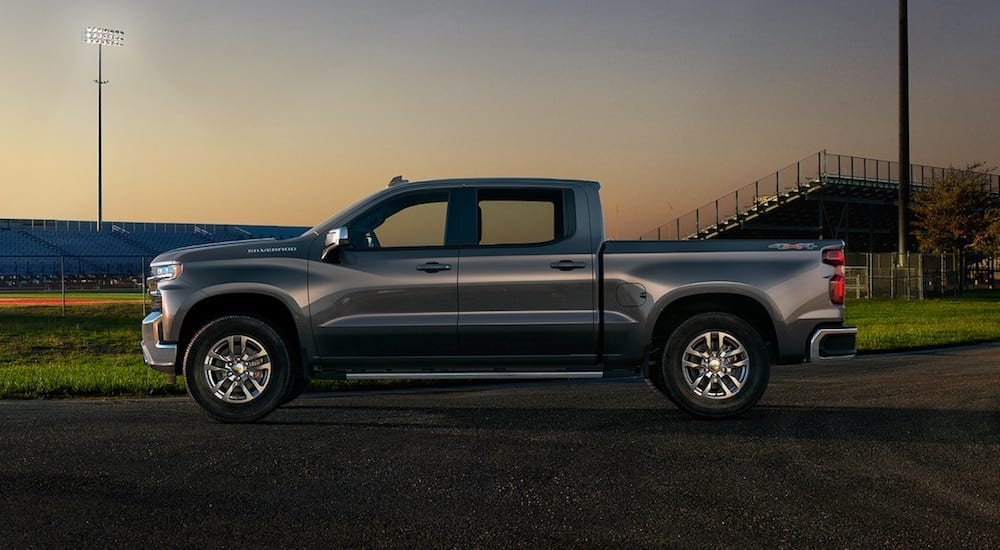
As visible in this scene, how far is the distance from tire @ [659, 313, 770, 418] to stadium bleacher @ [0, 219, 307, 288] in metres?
55.7

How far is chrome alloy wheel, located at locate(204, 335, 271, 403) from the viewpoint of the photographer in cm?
824

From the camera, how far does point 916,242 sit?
55562mm

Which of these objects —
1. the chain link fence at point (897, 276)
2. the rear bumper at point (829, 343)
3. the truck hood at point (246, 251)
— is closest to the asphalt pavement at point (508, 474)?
the rear bumper at point (829, 343)

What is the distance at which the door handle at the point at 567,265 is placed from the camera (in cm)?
813

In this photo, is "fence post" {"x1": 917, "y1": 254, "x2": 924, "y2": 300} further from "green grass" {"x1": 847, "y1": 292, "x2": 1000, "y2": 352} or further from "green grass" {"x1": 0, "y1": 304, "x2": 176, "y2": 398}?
"green grass" {"x1": 0, "y1": 304, "x2": 176, "y2": 398}

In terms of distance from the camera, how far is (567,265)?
814 centimetres

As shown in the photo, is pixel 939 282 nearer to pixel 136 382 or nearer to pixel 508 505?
pixel 136 382

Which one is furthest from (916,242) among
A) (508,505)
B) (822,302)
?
(508,505)

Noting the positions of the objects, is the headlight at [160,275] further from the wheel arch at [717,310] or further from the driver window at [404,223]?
the wheel arch at [717,310]

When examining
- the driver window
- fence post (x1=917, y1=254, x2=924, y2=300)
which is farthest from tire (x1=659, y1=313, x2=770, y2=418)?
fence post (x1=917, y1=254, x2=924, y2=300)

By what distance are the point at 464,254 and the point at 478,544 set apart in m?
3.89

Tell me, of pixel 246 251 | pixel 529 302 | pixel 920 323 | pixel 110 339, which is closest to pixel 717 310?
pixel 529 302

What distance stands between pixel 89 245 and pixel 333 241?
7212 centimetres

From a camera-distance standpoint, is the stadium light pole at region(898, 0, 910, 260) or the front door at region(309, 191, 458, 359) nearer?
the front door at region(309, 191, 458, 359)
